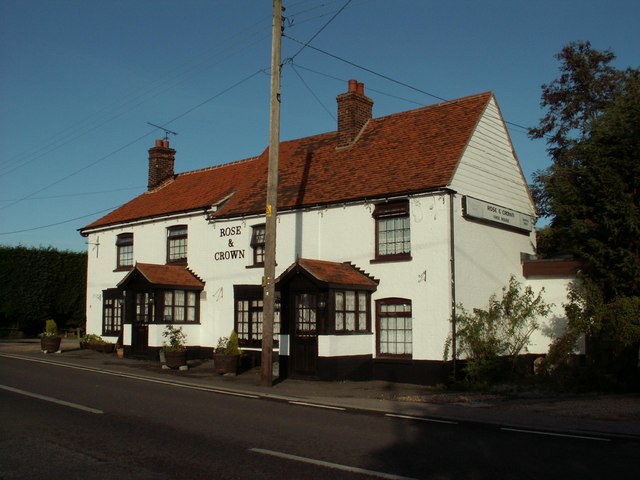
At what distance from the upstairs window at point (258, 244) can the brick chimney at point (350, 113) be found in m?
4.42

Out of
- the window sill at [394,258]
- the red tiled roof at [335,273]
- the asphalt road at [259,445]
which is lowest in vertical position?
the asphalt road at [259,445]

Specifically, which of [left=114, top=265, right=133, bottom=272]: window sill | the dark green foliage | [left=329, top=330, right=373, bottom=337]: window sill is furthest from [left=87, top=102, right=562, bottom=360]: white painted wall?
the dark green foliage

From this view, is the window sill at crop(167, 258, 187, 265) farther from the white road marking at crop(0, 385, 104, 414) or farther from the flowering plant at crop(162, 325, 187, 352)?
the white road marking at crop(0, 385, 104, 414)

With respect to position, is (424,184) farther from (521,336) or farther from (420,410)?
(420,410)

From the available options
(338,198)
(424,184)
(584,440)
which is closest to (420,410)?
(584,440)

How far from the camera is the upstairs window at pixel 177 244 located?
2733 cm

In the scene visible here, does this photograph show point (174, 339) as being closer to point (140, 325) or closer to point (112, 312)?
point (140, 325)

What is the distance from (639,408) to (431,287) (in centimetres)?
682

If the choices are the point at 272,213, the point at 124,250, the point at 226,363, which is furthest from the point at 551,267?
the point at 124,250

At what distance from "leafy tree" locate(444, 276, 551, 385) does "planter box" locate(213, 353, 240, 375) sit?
6.58 meters

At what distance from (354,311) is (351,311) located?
12cm

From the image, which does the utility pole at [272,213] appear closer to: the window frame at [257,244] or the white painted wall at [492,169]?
the white painted wall at [492,169]

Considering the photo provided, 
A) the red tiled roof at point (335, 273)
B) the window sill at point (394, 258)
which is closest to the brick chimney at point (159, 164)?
the red tiled roof at point (335, 273)

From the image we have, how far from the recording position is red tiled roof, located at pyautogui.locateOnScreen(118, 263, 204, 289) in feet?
80.6
